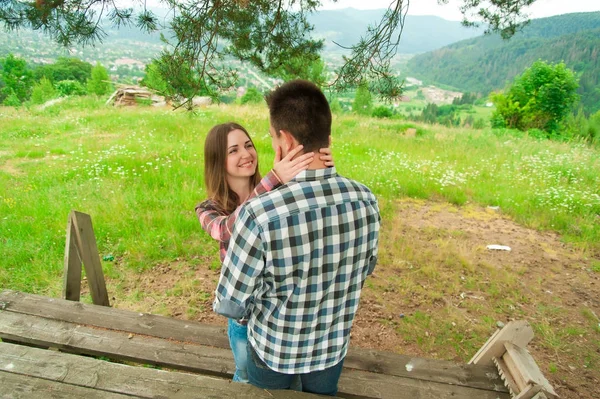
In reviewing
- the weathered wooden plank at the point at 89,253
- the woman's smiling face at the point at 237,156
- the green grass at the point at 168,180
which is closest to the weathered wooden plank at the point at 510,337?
the woman's smiling face at the point at 237,156

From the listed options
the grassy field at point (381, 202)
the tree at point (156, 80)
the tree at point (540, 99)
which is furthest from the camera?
the tree at point (540, 99)

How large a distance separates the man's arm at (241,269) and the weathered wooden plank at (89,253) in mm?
2018

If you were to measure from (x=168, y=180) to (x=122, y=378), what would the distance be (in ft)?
15.2

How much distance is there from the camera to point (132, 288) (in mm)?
3848

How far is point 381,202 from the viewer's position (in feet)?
19.6

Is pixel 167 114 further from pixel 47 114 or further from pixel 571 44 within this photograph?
pixel 571 44

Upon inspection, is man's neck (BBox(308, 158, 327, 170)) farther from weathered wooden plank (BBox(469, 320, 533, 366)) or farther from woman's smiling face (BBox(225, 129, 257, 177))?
weathered wooden plank (BBox(469, 320, 533, 366))

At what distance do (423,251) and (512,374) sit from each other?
9.03 feet

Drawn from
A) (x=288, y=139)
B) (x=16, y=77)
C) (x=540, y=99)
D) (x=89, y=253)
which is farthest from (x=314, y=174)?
(x=16, y=77)

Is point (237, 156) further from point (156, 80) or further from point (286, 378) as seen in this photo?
point (156, 80)

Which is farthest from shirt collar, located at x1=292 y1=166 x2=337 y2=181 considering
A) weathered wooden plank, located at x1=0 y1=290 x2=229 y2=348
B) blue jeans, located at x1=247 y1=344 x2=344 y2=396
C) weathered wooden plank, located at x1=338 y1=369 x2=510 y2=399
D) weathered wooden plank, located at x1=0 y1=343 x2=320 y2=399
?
weathered wooden plank, located at x1=0 y1=290 x2=229 y2=348

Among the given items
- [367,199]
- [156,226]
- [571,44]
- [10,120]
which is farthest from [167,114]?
[571,44]

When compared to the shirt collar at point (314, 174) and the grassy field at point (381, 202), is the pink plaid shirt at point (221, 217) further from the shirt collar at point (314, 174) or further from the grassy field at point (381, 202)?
the grassy field at point (381, 202)

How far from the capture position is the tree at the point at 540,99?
82.4ft
